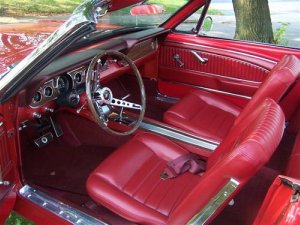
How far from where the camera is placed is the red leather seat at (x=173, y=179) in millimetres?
1273

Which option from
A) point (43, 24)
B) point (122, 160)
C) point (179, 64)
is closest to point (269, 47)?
point (179, 64)

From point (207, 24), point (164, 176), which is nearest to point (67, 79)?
point (164, 176)

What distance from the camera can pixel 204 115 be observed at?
2.74 m

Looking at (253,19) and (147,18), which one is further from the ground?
(147,18)

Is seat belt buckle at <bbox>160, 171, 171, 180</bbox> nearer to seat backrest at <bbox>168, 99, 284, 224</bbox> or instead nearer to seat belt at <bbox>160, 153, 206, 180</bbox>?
seat belt at <bbox>160, 153, 206, 180</bbox>

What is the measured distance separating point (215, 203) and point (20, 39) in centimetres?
Answer: 168

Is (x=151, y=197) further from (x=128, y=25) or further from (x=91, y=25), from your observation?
(x=128, y=25)

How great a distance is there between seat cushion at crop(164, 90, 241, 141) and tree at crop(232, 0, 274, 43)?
1.37m

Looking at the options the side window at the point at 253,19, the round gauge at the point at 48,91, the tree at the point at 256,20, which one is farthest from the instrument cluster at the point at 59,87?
the tree at the point at 256,20

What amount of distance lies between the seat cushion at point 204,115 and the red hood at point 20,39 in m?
1.04

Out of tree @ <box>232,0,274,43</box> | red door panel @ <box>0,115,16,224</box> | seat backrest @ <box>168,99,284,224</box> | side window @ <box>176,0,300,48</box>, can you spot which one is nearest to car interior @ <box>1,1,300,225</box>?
seat backrest @ <box>168,99,284,224</box>

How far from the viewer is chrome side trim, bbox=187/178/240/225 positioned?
50.7 inches

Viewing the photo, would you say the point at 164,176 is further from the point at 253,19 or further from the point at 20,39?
→ the point at 253,19

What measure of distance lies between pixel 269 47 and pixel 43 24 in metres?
1.78
